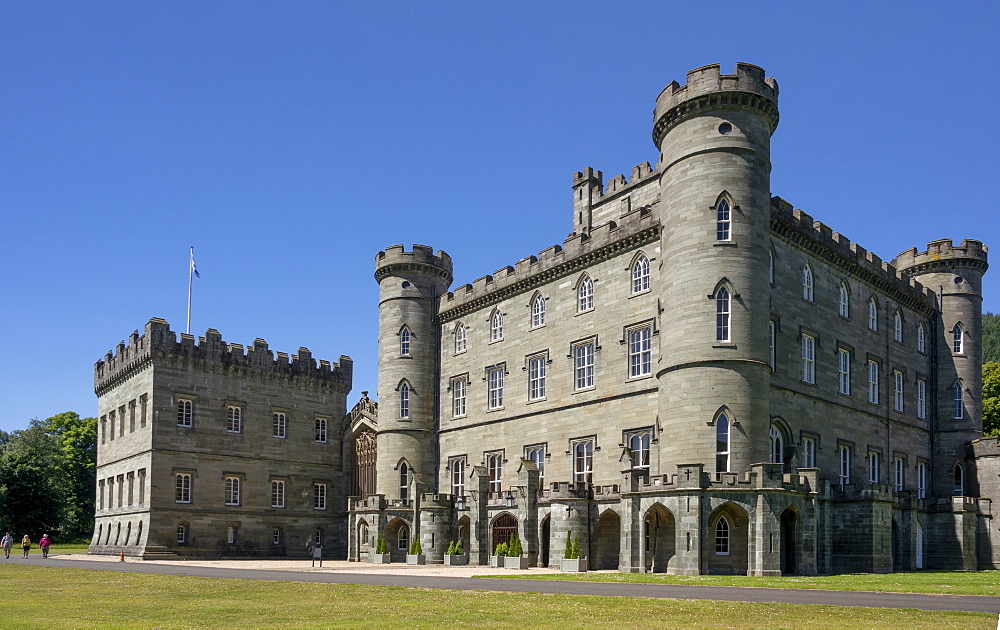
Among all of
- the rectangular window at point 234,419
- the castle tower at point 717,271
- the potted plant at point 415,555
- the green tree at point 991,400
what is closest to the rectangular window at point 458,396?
the potted plant at point 415,555

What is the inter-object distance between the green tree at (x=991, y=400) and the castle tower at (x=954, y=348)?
46.6 ft

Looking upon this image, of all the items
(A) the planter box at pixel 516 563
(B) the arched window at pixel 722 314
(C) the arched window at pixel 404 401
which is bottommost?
(A) the planter box at pixel 516 563

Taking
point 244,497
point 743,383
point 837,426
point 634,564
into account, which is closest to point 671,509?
point 634,564

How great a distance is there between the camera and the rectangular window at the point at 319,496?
59.1 m

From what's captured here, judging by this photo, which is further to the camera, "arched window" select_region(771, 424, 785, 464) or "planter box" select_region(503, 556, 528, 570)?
"planter box" select_region(503, 556, 528, 570)

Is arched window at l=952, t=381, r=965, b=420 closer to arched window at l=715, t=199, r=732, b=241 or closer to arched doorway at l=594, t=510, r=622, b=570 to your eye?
arched window at l=715, t=199, r=732, b=241

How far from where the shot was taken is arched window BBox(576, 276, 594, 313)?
142 ft

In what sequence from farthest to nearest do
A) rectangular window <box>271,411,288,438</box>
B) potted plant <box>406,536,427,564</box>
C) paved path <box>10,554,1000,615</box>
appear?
rectangular window <box>271,411,288,438</box>
potted plant <box>406,536,427,564</box>
paved path <box>10,554,1000,615</box>

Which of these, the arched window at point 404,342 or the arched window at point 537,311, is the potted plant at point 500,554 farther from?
the arched window at point 404,342

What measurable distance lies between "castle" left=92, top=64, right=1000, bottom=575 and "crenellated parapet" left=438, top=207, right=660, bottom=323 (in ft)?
0.41

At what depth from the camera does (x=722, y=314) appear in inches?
1388

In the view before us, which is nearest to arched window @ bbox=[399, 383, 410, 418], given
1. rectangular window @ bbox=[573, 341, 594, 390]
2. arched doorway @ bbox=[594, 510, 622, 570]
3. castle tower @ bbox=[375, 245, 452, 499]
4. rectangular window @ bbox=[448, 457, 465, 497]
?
castle tower @ bbox=[375, 245, 452, 499]

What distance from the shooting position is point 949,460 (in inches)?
1884

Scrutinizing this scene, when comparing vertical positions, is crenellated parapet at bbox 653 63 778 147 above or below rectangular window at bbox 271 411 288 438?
above
